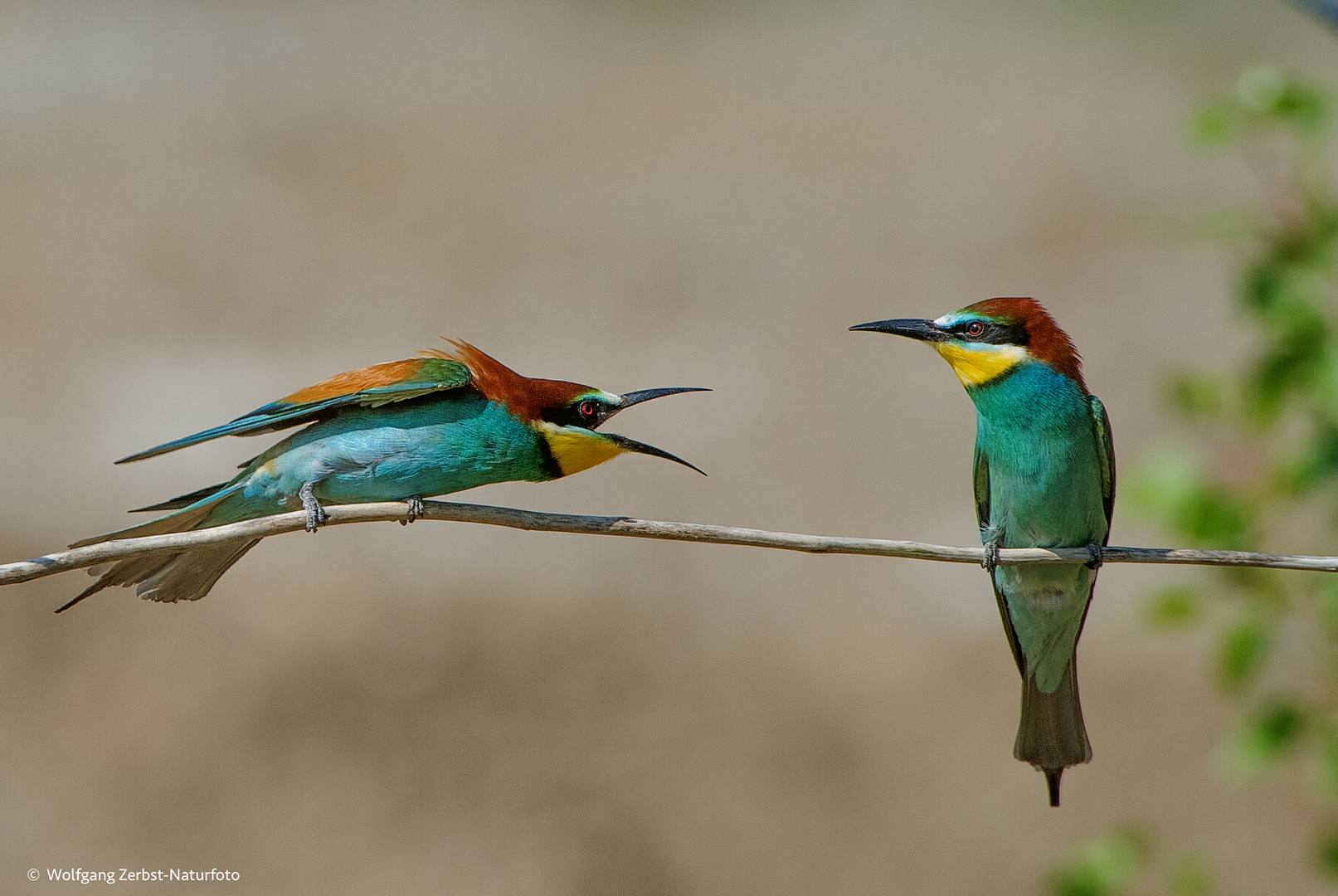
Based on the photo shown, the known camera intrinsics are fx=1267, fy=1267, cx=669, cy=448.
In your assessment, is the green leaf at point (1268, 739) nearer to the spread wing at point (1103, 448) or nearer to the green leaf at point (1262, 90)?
the spread wing at point (1103, 448)

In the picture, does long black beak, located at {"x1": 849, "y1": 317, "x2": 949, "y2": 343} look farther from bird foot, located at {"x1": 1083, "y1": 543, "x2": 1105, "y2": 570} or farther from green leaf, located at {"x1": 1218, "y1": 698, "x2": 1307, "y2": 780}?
green leaf, located at {"x1": 1218, "y1": 698, "x2": 1307, "y2": 780}

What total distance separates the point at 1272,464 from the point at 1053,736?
2.90 feet

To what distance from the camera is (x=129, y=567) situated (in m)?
3.03

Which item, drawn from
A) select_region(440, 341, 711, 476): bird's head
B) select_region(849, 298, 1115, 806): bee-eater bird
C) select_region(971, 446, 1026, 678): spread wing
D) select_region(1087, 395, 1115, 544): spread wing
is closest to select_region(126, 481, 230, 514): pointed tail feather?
select_region(440, 341, 711, 476): bird's head

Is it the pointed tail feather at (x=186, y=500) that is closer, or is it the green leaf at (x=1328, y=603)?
the green leaf at (x=1328, y=603)

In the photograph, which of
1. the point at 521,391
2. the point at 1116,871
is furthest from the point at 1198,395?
the point at 521,391

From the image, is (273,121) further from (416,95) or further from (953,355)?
(953,355)

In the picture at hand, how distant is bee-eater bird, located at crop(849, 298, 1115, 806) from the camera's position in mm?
3264

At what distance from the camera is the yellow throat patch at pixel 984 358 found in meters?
3.27

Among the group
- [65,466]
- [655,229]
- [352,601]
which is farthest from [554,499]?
[655,229]

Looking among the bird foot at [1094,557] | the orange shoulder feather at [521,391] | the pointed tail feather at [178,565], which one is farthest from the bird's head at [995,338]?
the pointed tail feather at [178,565]

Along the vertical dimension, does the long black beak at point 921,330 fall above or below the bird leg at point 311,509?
above

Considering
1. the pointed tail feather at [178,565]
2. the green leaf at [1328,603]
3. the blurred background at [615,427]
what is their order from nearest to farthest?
the green leaf at [1328,603] < the pointed tail feather at [178,565] < the blurred background at [615,427]

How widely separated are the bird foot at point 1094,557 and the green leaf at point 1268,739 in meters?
0.51
